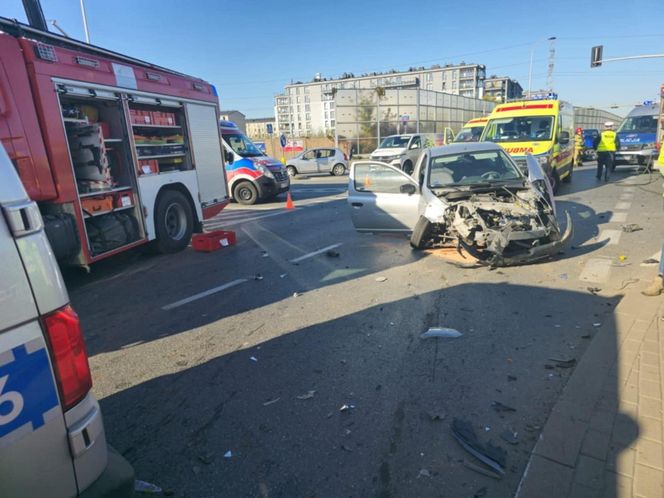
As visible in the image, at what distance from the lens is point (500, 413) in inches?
117

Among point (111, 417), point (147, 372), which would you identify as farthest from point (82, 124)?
point (111, 417)

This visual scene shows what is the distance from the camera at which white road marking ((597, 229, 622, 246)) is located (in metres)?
7.23

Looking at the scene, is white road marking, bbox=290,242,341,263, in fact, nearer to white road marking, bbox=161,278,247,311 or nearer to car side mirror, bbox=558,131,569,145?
white road marking, bbox=161,278,247,311

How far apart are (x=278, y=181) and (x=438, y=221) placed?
8.99 m

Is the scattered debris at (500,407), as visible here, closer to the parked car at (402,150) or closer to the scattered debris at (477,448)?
the scattered debris at (477,448)

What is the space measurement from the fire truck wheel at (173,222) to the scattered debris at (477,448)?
246 inches

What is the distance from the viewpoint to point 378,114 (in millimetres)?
34031

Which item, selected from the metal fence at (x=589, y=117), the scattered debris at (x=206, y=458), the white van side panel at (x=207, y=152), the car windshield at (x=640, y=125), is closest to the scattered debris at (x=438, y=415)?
the scattered debris at (x=206, y=458)

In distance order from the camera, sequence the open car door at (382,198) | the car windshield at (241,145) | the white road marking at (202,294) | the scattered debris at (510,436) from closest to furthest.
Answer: the scattered debris at (510,436) < the white road marking at (202,294) < the open car door at (382,198) < the car windshield at (241,145)

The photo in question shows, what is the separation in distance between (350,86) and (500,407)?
12139 cm

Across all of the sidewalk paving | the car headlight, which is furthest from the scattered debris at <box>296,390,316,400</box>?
the car headlight

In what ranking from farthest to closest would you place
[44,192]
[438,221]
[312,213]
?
[312,213] < [438,221] < [44,192]

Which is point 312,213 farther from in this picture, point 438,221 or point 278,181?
point 438,221

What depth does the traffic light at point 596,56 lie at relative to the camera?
2714 centimetres
